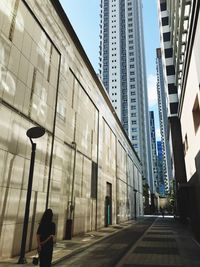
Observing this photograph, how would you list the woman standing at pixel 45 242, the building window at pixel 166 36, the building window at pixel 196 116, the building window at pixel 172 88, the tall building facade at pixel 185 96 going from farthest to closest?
the building window at pixel 166 36 < the building window at pixel 172 88 < the building window at pixel 196 116 < the tall building facade at pixel 185 96 < the woman standing at pixel 45 242

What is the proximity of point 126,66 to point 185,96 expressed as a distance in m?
118

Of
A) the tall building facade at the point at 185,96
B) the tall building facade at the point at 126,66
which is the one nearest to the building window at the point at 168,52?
the tall building facade at the point at 185,96

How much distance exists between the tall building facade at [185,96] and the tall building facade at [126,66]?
75.7 metres

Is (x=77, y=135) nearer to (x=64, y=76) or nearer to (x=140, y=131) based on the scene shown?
(x=64, y=76)

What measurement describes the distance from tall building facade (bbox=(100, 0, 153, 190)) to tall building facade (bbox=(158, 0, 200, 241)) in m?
75.7

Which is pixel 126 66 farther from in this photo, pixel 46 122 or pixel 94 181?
pixel 46 122

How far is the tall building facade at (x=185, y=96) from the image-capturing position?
1462 cm

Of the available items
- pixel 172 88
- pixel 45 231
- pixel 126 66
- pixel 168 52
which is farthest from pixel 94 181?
pixel 126 66

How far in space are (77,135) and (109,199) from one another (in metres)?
12.6

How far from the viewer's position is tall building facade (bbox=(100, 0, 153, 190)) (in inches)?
4806

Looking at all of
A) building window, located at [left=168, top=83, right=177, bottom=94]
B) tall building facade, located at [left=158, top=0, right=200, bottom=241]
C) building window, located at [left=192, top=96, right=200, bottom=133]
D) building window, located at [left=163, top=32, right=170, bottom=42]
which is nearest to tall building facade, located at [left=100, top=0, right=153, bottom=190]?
building window, located at [left=163, top=32, right=170, bottom=42]

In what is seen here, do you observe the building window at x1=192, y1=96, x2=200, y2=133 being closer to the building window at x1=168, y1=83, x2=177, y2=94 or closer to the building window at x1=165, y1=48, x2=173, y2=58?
the building window at x1=168, y1=83, x2=177, y2=94

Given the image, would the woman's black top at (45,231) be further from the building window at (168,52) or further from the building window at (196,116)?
the building window at (168,52)

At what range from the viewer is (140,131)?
12038 centimetres
